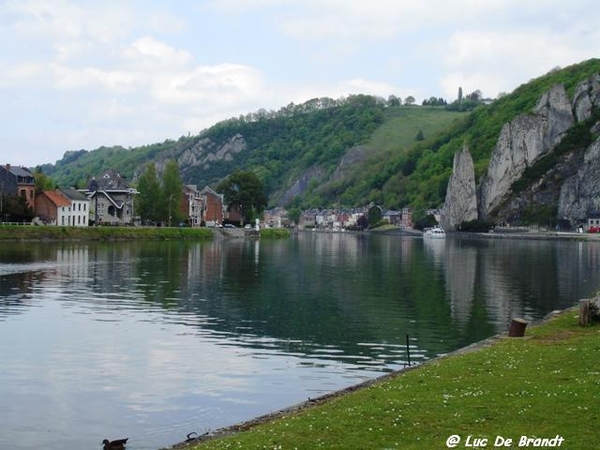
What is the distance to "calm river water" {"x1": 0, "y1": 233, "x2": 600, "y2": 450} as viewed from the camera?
21.1 metres

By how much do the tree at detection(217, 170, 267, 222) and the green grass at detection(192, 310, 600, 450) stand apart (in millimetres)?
142556

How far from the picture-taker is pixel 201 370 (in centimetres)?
2625

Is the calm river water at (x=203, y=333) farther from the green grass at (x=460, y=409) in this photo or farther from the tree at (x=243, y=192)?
the tree at (x=243, y=192)

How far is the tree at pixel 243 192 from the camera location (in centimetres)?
16400

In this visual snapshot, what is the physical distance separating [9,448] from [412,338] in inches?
756

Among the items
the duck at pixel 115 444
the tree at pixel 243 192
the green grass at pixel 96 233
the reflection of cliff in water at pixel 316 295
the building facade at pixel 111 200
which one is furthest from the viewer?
the tree at pixel 243 192

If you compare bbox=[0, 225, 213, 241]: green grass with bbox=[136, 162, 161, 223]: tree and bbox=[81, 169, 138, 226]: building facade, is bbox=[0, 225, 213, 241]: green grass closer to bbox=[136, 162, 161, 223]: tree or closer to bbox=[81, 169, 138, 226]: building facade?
bbox=[136, 162, 161, 223]: tree

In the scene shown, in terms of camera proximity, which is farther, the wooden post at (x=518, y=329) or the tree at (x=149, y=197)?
the tree at (x=149, y=197)

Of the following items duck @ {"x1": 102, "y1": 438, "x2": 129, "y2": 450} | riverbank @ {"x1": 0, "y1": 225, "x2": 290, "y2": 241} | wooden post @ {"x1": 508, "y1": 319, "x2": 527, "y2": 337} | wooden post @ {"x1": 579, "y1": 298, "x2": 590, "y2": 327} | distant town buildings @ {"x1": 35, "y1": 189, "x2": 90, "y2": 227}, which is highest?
distant town buildings @ {"x1": 35, "y1": 189, "x2": 90, "y2": 227}

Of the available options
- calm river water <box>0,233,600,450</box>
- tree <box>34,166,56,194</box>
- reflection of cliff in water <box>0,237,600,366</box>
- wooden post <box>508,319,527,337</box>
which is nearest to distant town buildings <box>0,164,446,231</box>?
tree <box>34,166,56,194</box>

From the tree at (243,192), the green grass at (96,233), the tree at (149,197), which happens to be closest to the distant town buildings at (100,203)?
the tree at (243,192)

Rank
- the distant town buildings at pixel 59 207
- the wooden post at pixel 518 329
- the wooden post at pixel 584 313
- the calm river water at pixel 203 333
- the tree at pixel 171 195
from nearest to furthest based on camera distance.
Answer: the calm river water at pixel 203 333 → the wooden post at pixel 518 329 → the wooden post at pixel 584 313 → the distant town buildings at pixel 59 207 → the tree at pixel 171 195

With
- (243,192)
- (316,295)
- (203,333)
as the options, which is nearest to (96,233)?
(243,192)

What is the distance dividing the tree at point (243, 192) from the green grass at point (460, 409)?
468ft
